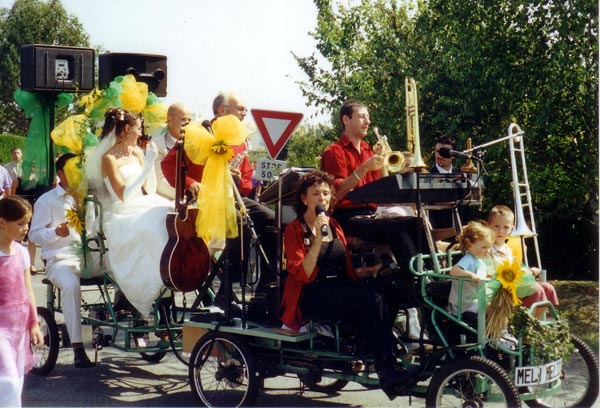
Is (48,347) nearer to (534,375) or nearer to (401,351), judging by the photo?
(401,351)

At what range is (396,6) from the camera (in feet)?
51.0

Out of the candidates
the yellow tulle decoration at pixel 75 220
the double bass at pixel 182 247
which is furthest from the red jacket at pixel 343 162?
the yellow tulle decoration at pixel 75 220

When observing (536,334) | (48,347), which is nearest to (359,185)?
(536,334)

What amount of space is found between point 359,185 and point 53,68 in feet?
15.9

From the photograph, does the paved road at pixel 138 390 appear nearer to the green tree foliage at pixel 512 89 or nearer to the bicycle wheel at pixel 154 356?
the bicycle wheel at pixel 154 356

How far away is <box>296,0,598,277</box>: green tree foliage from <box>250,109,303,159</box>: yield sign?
2.82 meters

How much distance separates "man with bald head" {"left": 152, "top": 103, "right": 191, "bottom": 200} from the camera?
8398 millimetres

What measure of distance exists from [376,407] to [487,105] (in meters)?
5.45

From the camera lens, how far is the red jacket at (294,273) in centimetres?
632

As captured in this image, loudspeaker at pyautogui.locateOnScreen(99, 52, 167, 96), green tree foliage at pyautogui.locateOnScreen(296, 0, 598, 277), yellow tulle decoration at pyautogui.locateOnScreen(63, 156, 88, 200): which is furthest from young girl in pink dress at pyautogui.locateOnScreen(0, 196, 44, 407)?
green tree foliage at pyautogui.locateOnScreen(296, 0, 598, 277)

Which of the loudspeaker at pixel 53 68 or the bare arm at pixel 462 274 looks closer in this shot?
the bare arm at pixel 462 274

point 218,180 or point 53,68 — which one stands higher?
point 53,68

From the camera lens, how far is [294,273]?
20.7 feet

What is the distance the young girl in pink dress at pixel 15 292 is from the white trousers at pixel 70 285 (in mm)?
1994
